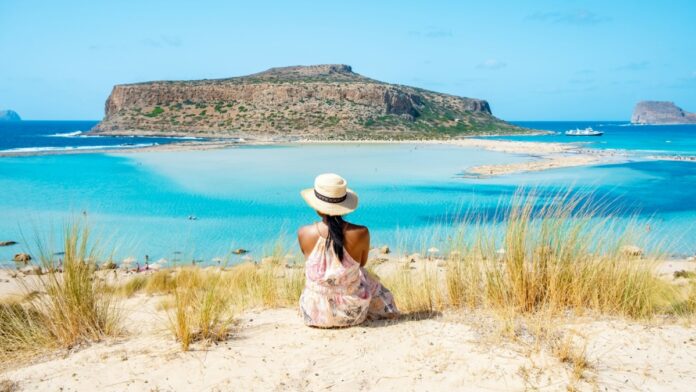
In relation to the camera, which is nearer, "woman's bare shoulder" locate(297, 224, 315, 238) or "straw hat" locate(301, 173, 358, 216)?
"straw hat" locate(301, 173, 358, 216)

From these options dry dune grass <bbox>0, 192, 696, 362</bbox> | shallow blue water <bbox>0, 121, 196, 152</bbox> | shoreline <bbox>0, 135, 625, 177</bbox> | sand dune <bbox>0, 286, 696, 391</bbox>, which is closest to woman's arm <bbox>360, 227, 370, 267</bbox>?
sand dune <bbox>0, 286, 696, 391</bbox>

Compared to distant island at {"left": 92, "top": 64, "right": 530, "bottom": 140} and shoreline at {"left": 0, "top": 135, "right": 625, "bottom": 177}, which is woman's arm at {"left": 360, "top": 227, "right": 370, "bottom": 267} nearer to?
shoreline at {"left": 0, "top": 135, "right": 625, "bottom": 177}

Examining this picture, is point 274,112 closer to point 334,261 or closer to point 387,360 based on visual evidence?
point 334,261

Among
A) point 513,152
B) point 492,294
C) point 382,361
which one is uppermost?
point 492,294

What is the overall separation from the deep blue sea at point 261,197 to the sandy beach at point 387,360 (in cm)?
210

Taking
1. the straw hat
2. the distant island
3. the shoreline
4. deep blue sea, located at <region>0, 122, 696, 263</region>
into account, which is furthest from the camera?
the distant island

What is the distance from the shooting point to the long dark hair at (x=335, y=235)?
414cm

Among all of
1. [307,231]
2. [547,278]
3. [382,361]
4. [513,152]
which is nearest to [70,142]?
[513,152]

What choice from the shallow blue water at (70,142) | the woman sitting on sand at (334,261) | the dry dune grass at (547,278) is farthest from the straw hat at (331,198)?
the shallow blue water at (70,142)

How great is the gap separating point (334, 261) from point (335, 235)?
0.20 m

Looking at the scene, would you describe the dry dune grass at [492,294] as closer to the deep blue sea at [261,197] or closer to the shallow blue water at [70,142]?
the deep blue sea at [261,197]

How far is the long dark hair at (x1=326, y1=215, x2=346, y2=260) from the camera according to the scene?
4145mm

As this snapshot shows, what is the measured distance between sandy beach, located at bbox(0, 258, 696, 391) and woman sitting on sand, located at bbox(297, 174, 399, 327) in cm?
15

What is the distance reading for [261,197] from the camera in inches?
682
